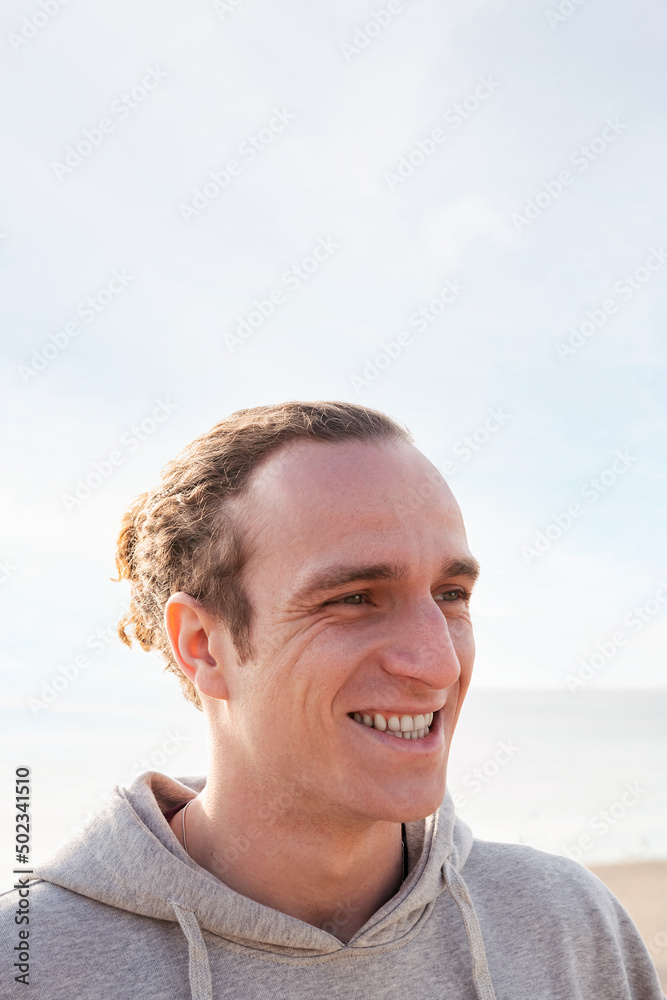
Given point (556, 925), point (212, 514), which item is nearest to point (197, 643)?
point (212, 514)

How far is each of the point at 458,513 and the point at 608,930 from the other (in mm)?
1157

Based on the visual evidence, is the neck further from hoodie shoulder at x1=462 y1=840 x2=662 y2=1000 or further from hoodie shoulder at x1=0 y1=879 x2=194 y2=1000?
hoodie shoulder at x1=462 y1=840 x2=662 y2=1000

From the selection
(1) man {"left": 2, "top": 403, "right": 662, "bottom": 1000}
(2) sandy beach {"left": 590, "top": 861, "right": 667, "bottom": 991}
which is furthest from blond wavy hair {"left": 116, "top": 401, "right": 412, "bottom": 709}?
(2) sandy beach {"left": 590, "top": 861, "right": 667, "bottom": 991}

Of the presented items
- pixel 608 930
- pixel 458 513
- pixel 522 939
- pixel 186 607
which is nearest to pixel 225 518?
pixel 186 607

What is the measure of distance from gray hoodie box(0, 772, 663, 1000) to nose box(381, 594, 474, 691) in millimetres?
593

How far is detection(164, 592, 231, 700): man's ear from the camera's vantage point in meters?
1.79

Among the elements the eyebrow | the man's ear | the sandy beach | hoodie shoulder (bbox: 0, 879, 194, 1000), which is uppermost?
the eyebrow

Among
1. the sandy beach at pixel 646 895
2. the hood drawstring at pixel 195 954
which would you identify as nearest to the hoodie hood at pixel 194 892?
the hood drawstring at pixel 195 954

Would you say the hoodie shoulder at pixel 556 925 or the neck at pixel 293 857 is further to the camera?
the hoodie shoulder at pixel 556 925

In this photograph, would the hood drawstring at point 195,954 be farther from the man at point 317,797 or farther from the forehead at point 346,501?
the forehead at point 346,501

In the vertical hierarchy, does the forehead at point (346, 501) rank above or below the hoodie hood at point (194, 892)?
above

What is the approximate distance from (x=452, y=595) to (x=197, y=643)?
2.09 feet

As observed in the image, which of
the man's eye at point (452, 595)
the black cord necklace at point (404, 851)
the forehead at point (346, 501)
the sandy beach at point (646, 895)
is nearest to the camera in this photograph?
the forehead at point (346, 501)

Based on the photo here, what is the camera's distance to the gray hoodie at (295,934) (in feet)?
5.15
